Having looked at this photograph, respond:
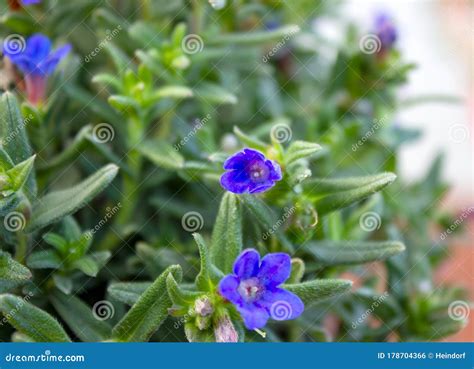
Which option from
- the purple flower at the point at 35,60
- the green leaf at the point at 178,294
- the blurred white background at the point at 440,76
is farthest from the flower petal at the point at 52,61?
the blurred white background at the point at 440,76

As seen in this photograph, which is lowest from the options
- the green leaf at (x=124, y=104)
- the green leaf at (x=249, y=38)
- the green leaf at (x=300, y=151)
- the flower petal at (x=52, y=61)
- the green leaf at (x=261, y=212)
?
the green leaf at (x=261, y=212)

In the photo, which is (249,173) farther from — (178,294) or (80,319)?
(80,319)

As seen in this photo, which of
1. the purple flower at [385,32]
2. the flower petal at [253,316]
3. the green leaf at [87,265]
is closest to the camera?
the flower petal at [253,316]

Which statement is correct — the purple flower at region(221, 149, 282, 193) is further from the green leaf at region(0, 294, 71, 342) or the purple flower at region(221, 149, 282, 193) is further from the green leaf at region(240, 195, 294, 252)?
the green leaf at region(0, 294, 71, 342)

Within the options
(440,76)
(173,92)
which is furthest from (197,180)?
(440,76)

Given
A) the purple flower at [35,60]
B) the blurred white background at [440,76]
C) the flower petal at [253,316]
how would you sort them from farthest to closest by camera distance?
1. the blurred white background at [440,76]
2. the purple flower at [35,60]
3. the flower petal at [253,316]

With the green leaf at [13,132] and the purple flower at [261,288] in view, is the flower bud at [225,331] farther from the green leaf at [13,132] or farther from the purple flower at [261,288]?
the green leaf at [13,132]

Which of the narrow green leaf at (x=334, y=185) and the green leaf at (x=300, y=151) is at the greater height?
the green leaf at (x=300, y=151)

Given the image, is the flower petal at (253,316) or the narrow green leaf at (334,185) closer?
the flower petal at (253,316)

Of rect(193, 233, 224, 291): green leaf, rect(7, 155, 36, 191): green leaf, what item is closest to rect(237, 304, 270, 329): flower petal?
rect(193, 233, 224, 291): green leaf
